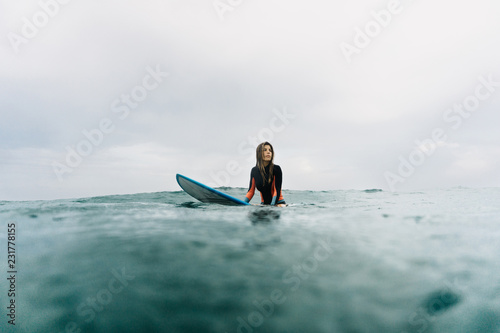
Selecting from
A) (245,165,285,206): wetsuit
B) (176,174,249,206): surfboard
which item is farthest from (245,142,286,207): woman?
(176,174,249,206): surfboard

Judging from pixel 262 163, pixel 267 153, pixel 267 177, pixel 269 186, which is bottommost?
pixel 269 186

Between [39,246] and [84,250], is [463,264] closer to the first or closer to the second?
[84,250]

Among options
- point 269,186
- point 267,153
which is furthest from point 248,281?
point 269,186

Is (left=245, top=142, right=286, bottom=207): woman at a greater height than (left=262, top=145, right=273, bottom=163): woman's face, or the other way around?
(left=262, top=145, right=273, bottom=163): woman's face

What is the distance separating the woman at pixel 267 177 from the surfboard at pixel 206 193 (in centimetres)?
67

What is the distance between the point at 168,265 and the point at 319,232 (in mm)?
2272

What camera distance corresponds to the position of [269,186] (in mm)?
7859

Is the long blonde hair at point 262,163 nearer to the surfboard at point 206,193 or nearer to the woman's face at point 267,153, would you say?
the woman's face at point 267,153

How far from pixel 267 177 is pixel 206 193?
185 cm

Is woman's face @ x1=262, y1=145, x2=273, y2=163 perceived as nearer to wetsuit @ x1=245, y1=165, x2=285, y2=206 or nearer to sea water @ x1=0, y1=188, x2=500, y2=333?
wetsuit @ x1=245, y1=165, x2=285, y2=206

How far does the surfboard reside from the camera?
730 centimetres

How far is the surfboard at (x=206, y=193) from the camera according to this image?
730 cm

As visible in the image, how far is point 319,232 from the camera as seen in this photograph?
398 centimetres

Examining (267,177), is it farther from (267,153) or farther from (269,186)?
(267,153)
